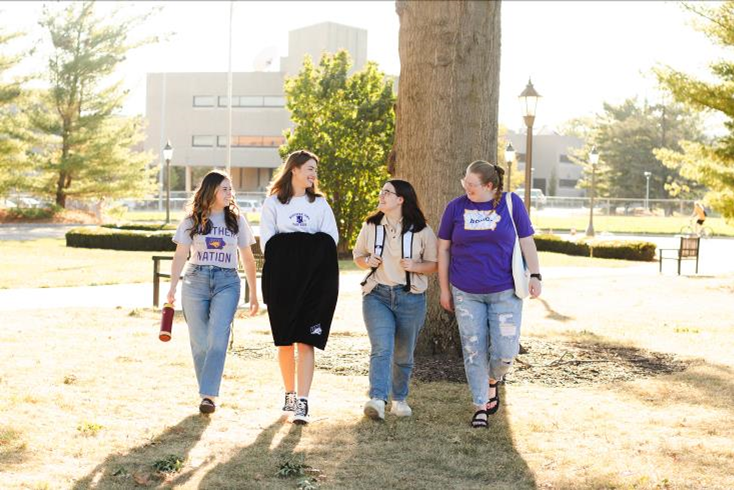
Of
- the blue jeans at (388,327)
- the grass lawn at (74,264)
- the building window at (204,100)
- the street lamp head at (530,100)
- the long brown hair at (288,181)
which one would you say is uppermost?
the building window at (204,100)

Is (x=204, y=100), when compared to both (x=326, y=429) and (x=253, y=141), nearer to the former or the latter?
(x=253, y=141)

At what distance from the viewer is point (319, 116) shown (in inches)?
953

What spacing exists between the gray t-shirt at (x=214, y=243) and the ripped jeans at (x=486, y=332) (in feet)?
4.78

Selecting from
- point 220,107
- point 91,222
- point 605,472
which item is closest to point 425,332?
point 605,472

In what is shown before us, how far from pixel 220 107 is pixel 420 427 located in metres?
64.4

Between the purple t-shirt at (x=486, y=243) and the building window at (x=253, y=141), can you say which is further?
the building window at (x=253, y=141)

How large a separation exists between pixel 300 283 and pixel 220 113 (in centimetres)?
6419

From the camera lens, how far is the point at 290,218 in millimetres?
5867

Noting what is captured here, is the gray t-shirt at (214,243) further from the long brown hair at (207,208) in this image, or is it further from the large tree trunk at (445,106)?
the large tree trunk at (445,106)

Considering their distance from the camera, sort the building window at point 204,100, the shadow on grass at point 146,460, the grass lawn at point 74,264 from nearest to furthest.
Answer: the shadow on grass at point 146,460
the grass lawn at point 74,264
the building window at point 204,100

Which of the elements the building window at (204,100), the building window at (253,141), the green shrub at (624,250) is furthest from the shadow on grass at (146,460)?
the building window at (204,100)

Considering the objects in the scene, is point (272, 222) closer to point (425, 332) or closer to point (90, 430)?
point (90, 430)

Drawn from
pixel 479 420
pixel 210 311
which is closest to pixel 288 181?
pixel 210 311

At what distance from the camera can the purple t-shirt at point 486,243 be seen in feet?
19.2
